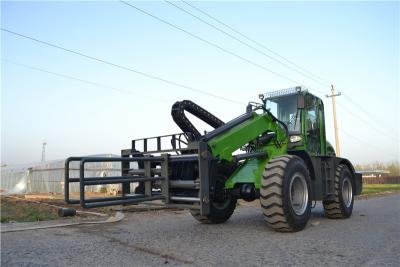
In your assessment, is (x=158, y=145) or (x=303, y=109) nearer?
(x=158, y=145)

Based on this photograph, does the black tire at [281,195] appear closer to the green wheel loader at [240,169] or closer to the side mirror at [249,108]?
the green wheel loader at [240,169]

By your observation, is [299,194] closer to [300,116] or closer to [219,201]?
[219,201]

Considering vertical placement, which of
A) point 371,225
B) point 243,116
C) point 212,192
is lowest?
point 371,225

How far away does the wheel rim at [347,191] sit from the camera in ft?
34.3

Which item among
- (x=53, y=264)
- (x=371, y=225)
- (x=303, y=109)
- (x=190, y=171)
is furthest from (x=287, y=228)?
(x=53, y=264)

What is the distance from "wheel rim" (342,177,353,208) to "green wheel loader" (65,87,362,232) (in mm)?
277

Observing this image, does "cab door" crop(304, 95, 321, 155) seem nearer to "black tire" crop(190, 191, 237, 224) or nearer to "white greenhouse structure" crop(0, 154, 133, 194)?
"black tire" crop(190, 191, 237, 224)

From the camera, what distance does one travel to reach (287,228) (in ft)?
23.4

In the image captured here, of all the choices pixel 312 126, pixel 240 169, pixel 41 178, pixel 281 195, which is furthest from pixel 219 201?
pixel 41 178

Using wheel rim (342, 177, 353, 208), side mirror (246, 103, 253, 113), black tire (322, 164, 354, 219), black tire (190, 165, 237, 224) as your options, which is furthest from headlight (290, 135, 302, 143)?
wheel rim (342, 177, 353, 208)

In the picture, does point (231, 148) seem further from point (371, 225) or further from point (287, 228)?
point (371, 225)

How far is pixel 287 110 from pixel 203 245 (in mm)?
4778

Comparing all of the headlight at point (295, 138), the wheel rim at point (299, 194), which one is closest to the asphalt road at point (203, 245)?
the wheel rim at point (299, 194)

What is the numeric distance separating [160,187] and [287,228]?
2.43 metres
